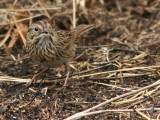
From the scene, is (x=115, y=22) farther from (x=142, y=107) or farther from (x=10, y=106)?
(x=10, y=106)

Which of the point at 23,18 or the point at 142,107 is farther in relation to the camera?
the point at 23,18

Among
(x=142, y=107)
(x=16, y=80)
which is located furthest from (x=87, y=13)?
(x=142, y=107)

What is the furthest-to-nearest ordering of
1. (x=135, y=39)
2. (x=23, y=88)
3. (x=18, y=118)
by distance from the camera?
(x=135, y=39) < (x=23, y=88) < (x=18, y=118)

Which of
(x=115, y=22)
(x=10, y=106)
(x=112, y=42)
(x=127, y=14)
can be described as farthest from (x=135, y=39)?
(x=10, y=106)

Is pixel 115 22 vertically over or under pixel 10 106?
over

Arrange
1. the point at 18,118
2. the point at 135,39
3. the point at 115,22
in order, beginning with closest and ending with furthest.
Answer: the point at 18,118 < the point at 135,39 < the point at 115,22

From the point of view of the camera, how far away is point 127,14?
6.35 metres

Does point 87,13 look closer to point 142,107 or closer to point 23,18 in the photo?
point 23,18

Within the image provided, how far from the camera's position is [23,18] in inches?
221

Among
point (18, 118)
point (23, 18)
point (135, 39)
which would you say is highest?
point (23, 18)

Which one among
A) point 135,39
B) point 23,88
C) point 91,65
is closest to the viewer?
point 23,88

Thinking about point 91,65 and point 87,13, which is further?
point 87,13

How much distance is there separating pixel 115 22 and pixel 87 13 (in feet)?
2.02

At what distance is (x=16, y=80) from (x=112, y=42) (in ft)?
6.72
